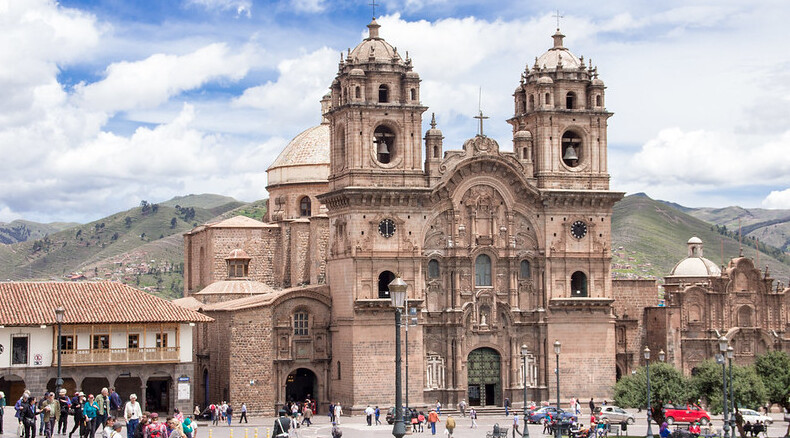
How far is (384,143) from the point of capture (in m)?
65.4

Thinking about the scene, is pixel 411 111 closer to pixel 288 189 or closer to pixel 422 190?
pixel 422 190

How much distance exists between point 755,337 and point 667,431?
25.2 m

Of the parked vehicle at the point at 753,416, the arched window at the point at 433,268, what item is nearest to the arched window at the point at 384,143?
the arched window at the point at 433,268

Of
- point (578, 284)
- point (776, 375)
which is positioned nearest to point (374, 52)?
point (578, 284)

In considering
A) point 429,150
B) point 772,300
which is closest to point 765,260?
point 772,300

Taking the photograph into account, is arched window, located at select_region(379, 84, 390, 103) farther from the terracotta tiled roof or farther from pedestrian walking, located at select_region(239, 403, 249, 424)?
pedestrian walking, located at select_region(239, 403, 249, 424)

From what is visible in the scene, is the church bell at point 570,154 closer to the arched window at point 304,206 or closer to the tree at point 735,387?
the tree at point 735,387

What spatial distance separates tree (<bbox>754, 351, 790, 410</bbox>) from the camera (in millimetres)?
62438

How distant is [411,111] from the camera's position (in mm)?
64688

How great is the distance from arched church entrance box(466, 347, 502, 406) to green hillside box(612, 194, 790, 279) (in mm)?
75126

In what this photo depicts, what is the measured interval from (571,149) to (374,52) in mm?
12271

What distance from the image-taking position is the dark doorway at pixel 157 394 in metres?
64.4

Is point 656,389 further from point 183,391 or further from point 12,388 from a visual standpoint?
point 12,388

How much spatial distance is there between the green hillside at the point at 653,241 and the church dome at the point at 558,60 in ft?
238
